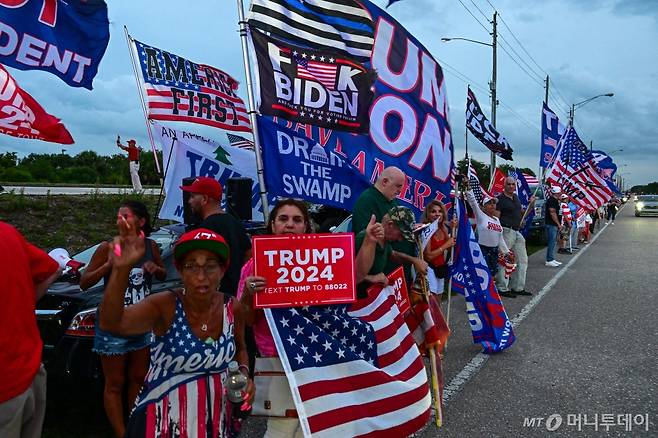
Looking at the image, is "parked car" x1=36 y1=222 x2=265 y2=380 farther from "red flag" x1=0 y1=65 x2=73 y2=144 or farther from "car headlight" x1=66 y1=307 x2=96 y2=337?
"red flag" x1=0 y1=65 x2=73 y2=144

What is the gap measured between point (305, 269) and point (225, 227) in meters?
1.42

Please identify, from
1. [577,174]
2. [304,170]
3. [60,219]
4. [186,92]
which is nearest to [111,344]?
[304,170]

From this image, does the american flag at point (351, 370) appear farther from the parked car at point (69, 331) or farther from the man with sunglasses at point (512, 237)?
the man with sunglasses at point (512, 237)

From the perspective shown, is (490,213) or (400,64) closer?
(400,64)

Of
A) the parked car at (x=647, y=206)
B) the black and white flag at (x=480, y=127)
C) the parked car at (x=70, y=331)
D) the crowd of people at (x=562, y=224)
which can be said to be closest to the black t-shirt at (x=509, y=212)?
the black and white flag at (x=480, y=127)

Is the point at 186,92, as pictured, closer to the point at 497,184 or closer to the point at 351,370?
the point at 351,370

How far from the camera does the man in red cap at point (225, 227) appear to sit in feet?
13.0

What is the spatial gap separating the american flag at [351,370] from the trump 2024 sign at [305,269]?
0.31ft

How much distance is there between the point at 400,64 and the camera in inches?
206

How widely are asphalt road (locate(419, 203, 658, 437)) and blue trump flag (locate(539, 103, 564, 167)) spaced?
13.3 ft

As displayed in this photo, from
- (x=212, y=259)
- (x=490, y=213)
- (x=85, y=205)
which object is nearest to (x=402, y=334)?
(x=212, y=259)

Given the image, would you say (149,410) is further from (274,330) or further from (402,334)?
(402,334)

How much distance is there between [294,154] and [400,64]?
1.61 metres

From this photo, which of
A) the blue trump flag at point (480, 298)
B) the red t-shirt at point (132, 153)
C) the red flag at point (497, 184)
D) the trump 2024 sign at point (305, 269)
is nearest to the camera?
the trump 2024 sign at point (305, 269)
